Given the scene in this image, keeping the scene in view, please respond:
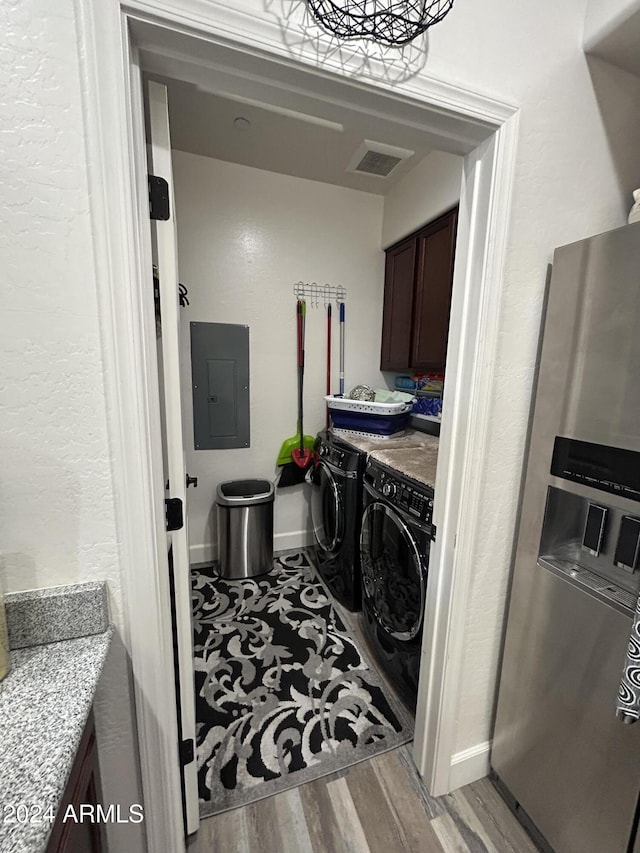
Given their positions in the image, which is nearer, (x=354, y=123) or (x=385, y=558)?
(x=354, y=123)

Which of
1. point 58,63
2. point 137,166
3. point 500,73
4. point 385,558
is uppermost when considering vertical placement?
point 500,73

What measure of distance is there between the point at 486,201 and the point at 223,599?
237 cm

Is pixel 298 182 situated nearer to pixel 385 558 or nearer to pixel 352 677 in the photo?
pixel 385 558

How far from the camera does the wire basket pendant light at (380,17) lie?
72 cm

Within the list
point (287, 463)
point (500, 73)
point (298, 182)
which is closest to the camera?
point (500, 73)

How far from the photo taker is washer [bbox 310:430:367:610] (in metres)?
1.91

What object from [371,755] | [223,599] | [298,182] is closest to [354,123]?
[298,182]

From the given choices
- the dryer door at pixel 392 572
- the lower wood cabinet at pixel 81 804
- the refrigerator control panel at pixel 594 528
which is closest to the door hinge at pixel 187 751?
the lower wood cabinet at pixel 81 804

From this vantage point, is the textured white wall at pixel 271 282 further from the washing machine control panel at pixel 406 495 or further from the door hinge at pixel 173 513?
the door hinge at pixel 173 513

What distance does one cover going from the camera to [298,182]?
2.41 m

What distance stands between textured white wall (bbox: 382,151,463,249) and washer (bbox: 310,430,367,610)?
1460mm

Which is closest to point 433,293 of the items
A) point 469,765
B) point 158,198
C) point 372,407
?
point 372,407

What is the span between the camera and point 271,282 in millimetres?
2467

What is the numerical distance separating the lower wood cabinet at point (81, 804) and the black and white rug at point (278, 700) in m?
0.63
